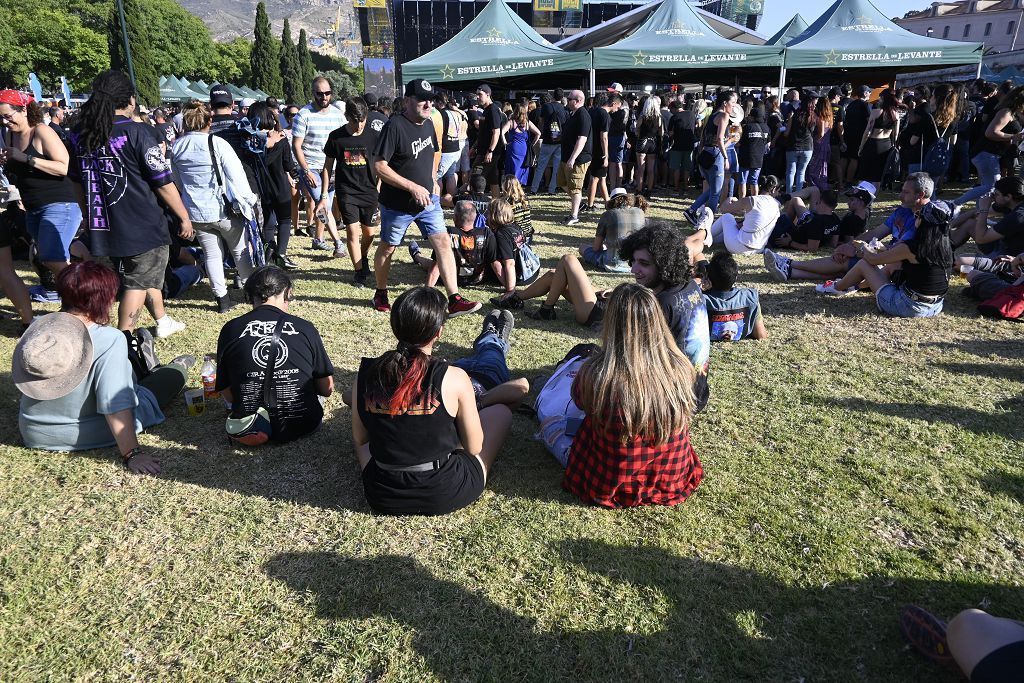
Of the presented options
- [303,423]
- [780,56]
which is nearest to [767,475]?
[303,423]

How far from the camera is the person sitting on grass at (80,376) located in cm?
318

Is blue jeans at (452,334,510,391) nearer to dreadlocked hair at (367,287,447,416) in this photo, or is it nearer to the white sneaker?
dreadlocked hair at (367,287,447,416)

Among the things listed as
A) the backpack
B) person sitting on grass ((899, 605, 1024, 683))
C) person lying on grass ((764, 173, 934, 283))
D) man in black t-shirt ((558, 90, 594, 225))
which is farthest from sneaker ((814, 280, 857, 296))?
person sitting on grass ((899, 605, 1024, 683))

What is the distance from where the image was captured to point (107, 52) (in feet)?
157

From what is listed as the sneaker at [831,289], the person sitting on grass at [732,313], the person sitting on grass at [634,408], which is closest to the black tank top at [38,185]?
the person sitting on grass at [634,408]

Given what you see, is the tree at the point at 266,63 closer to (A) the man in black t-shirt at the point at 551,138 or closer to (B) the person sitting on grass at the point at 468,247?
(A) the man in black t-shirt at the point at 551,138

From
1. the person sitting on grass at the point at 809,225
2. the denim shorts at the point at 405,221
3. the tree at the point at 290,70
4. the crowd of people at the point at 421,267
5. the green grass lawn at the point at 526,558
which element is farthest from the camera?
the tree at the point at 290,70

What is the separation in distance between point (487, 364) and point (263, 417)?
1.43 metres

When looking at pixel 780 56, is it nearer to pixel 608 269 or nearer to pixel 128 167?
pixel 608 269

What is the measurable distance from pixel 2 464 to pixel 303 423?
1.62m

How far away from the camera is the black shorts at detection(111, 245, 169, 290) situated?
4703mm

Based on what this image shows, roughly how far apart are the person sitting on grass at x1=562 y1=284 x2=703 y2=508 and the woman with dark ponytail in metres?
3.60

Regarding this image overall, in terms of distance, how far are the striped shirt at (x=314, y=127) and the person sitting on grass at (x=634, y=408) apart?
5.64 metres

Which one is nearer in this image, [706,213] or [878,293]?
[878,293]
